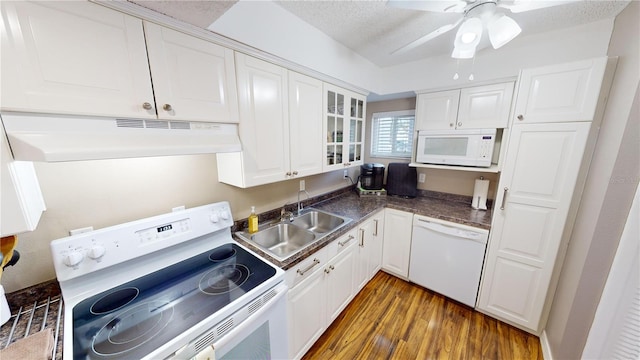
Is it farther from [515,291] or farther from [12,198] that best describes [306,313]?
[515,291]

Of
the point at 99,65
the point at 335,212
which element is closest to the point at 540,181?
the point at 335,212

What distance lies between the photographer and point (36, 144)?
665mm

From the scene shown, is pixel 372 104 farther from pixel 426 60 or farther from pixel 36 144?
pixel 36 144

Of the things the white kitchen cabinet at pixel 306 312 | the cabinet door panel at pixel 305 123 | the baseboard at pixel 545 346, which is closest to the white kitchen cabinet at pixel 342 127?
the cabinet door panel at pixel 305 123

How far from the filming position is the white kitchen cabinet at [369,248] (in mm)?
1950

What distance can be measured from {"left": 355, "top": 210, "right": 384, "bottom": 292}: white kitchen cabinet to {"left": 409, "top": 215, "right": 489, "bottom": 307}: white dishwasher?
338 mm

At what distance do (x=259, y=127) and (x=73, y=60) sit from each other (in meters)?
0.78

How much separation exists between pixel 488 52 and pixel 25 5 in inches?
110

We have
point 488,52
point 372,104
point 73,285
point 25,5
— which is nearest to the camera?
point 25,5

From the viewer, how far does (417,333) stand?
67.8 inches

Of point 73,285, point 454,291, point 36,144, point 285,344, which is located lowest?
point 454,291

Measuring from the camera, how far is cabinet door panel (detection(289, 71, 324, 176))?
5.02 ft

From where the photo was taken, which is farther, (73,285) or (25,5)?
(73,285)

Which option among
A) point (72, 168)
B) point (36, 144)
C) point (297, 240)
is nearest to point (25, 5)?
point (36, 144)
